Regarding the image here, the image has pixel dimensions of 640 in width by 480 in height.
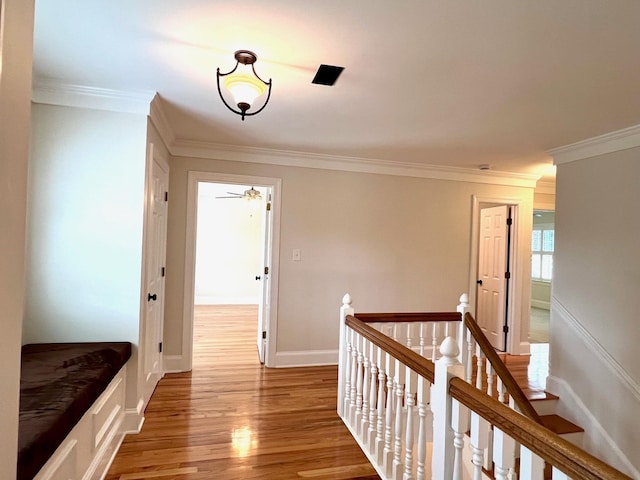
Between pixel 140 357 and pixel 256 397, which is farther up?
pixel 140 357

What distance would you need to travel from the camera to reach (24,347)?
2084mm

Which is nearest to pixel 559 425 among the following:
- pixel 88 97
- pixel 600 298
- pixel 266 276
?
pixel 600 298

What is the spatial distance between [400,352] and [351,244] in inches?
87.0

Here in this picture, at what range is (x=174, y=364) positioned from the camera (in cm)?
343

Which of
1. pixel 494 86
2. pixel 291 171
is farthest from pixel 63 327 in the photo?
pixel 494 86

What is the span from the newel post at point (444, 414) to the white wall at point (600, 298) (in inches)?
89.9

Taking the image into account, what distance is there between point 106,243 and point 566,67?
2.90m

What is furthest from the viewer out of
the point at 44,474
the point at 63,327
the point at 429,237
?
the point at 429,237

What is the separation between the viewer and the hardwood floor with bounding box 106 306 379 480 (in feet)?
A: 6.60

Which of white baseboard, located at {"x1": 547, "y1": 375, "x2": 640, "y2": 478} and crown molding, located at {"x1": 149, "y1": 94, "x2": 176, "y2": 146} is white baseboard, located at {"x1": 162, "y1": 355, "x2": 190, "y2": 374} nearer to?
crown molding, located at {"x1": 149, "y1": 94, "x2": 176, "y2": 146}

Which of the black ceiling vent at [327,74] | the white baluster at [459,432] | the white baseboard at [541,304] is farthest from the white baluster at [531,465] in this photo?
the white baseboard at [541,304]

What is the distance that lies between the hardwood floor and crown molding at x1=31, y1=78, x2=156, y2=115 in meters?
2.19

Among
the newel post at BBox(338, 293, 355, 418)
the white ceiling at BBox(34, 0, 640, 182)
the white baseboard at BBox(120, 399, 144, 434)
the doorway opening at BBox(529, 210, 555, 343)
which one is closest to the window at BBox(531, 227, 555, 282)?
the doorway opening at BBox(529, 210, 555, 343)

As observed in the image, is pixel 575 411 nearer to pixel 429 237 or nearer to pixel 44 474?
pixel 429 237
